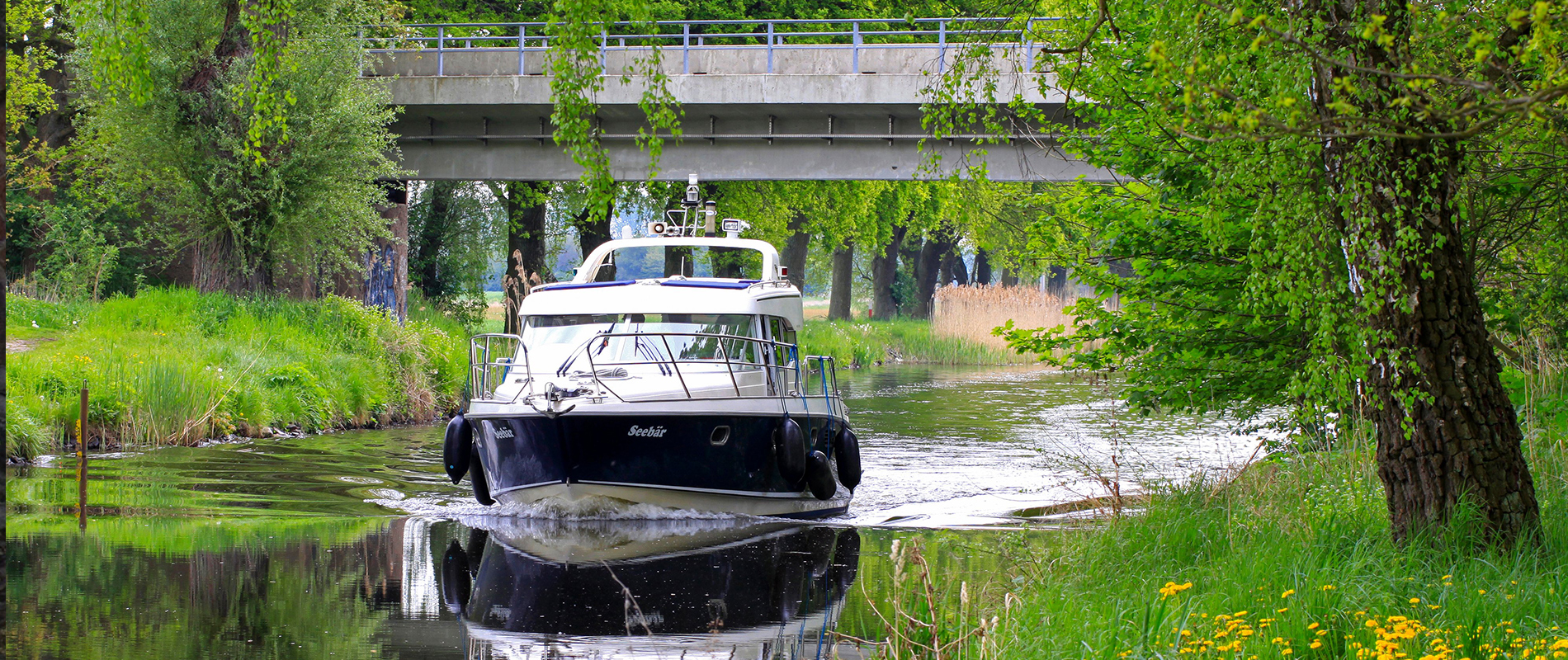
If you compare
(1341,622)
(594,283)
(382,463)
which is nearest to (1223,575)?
(1341,622)

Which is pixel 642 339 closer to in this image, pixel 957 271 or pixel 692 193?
pixel 692 193

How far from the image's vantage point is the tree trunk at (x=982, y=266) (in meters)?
64.3

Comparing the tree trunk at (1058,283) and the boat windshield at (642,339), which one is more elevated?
the tree trunk at (1058,283)

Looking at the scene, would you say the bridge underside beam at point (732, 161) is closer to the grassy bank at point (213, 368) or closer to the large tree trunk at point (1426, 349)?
the grassy bank at point (213, 368)

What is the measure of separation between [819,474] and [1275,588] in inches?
272

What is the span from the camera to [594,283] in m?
13.2

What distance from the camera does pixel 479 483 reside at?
12805 millimetres

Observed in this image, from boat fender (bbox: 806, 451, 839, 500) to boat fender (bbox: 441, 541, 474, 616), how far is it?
10.9 ft

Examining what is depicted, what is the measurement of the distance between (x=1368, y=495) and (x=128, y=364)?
14.5m

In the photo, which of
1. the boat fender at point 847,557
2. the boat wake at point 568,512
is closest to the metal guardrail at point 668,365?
the boat wake at point 568,512

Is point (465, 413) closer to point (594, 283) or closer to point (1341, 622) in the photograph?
point (594, 283)

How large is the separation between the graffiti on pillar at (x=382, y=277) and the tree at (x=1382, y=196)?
2403 centimetres

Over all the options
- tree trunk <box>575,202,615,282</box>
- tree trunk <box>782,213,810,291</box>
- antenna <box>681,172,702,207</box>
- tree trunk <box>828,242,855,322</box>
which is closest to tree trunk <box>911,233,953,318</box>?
tree trunk <box>828,242,855,322</box>

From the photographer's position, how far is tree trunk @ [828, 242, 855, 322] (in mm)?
48844
